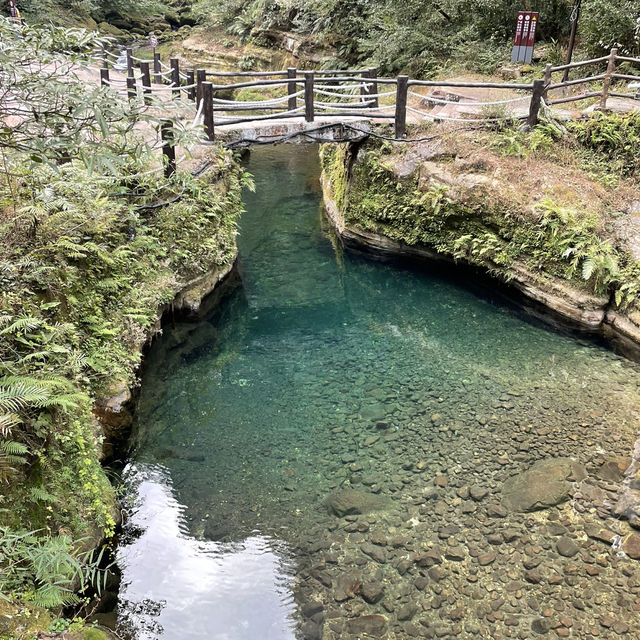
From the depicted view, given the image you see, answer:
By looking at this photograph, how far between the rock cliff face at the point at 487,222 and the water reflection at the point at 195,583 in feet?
23.5

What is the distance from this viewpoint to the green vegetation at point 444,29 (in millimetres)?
14828

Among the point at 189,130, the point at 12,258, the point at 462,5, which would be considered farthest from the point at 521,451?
the point at 462,5

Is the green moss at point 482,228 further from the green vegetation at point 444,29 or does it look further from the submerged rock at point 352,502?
the green vegetation at point 444,29

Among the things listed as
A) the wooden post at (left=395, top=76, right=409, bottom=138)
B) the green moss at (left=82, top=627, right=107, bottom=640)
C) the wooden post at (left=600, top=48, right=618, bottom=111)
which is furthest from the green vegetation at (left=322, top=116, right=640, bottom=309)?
the green moss at (left=82, top=627, right=107, bottom=640)

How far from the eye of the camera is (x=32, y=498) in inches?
181

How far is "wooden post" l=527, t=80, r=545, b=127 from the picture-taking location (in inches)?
452

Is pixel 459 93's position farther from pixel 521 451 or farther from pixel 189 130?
pixel 189 130

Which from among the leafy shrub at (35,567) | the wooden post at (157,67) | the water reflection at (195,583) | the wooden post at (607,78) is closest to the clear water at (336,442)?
the water reflection at (195,583)

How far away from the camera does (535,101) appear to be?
11.7 meters

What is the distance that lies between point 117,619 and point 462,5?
20.5m

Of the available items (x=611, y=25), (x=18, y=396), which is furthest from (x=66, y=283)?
(x=611, y=25)

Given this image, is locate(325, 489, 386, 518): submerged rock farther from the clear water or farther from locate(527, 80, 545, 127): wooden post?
locate(527, 80, 545, 127): wooden post

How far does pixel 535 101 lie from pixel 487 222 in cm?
297

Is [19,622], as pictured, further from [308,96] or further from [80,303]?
[308,96]
